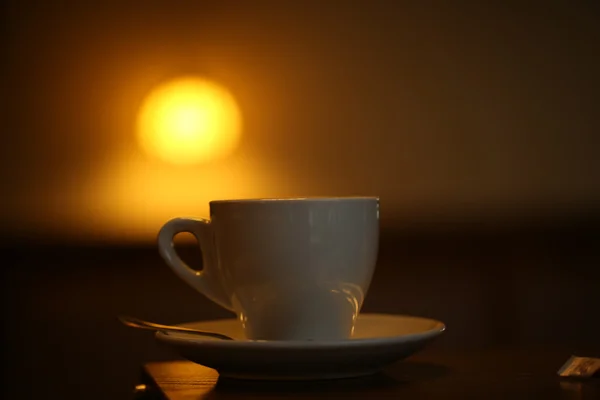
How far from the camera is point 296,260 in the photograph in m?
0.50

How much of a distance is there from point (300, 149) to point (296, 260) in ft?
3.30

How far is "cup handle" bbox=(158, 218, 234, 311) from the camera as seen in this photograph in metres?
0.56

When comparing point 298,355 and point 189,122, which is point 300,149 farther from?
point 298,355

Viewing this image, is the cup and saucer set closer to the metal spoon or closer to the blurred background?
the metal spoon

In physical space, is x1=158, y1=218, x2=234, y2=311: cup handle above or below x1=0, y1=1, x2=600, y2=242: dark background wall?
below

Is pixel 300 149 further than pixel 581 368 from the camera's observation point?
Yes

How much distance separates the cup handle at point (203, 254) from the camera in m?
0.56

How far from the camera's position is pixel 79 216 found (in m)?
1.43

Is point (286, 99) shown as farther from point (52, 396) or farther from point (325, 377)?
point (325, 377)

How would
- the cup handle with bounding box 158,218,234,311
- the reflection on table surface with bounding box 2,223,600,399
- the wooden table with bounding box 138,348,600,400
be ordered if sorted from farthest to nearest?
the reflection on table surface with bounding box 2,223,600,399, the cup handle with bounding box 158,218,234,311, the wooden table with bounding box 138,348,600,400

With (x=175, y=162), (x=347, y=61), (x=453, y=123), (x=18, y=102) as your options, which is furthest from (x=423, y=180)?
(x=18, y=102)

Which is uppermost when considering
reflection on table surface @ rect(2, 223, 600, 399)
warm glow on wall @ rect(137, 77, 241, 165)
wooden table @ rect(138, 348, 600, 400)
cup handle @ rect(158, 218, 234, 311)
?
warm glow on wall @ rect(137, 77, 241, 165)

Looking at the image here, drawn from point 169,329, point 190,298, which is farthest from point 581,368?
point 190,298

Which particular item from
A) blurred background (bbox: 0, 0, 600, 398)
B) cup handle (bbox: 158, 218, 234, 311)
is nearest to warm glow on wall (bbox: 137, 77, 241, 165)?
blurred background (bbox: 0, 0, 600, 398)
